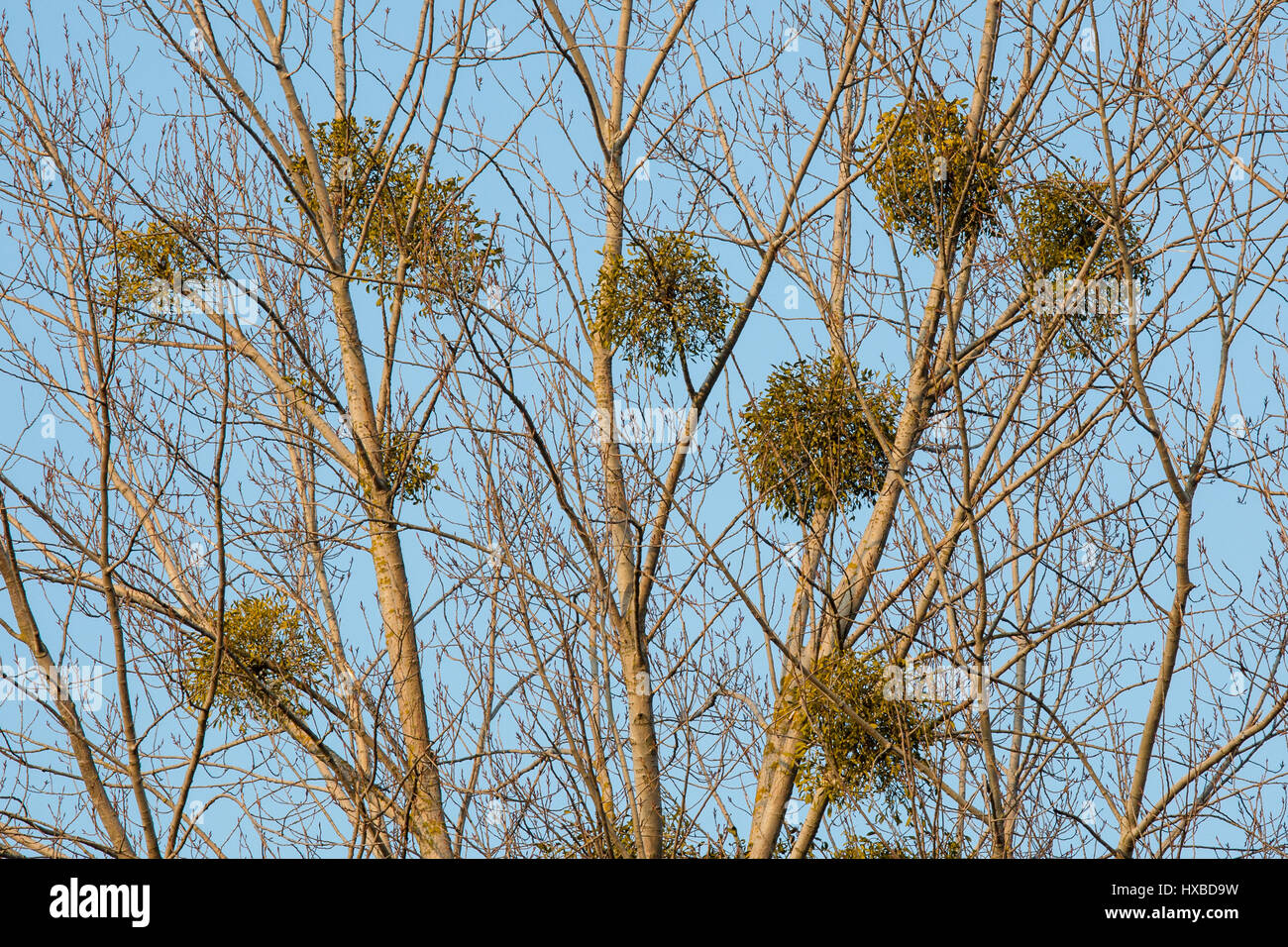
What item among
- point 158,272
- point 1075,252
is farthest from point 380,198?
point 1075,252

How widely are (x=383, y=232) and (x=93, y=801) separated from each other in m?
3.58

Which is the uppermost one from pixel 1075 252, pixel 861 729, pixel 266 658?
pixel 1075 252

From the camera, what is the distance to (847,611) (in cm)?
594

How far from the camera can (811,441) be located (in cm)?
573

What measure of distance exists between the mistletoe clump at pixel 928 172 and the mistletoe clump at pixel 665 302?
899 millimetres

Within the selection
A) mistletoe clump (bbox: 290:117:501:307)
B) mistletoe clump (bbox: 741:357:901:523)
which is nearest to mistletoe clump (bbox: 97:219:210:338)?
mistletoe clump (bbox: 290:117:501:307)

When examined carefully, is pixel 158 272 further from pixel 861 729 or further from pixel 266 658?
pixel 861 729

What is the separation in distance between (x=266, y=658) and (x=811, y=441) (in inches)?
113

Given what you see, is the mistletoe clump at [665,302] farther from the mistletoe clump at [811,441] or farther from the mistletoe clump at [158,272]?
the mistletoe clump at [158,272]

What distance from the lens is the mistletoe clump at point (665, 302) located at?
572cm

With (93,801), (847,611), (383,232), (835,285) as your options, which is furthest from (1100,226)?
(93,801)

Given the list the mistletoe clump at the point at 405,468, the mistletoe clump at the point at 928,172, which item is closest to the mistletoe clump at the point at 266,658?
the mistletoe clump at the point at 405,468

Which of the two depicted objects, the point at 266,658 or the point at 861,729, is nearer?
the point at 861,729
